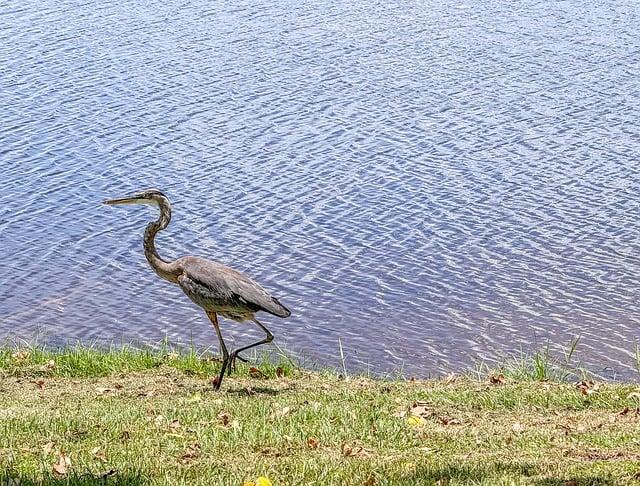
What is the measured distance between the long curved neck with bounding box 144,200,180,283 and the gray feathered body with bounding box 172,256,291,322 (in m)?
0.21

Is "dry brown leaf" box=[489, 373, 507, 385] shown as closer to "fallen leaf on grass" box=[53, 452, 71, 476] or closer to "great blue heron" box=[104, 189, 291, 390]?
"great blue heron" box=[104, 189, 291, 390]

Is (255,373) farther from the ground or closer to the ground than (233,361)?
closer to the ground

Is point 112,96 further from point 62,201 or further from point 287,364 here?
point 287,364

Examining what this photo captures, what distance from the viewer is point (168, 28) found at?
32875 mm

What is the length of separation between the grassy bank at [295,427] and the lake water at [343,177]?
3.43m

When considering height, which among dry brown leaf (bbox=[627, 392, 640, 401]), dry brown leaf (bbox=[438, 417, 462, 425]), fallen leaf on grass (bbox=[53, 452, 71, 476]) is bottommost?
dry brown leaf (bbox=[627, 392, 640, 401])

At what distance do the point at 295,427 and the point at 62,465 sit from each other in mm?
2125

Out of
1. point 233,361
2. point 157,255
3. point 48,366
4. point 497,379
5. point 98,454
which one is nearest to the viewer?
point 98,454

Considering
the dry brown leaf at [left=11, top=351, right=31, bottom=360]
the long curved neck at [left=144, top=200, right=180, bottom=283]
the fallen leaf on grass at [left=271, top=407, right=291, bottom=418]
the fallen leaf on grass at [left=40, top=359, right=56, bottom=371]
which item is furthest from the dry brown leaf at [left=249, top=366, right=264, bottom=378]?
the dry brown leaf at [left=11, top=351, right=31, bottom=360]

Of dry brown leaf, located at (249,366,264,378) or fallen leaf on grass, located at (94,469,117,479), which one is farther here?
dry brown leaf, located at (249,366,264,378)

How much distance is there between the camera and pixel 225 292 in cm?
1116

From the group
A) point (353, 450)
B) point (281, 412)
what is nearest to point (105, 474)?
point (353, 450)

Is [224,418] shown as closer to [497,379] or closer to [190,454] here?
[190,454]

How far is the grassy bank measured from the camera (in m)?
7.34
